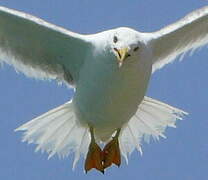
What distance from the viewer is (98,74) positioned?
10.8 meters

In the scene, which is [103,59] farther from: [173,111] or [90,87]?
[173,111]

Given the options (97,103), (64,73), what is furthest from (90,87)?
(64,73)

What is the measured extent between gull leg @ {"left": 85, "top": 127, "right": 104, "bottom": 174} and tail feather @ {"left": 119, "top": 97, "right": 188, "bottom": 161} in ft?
1.17

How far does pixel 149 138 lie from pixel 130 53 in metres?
1.96

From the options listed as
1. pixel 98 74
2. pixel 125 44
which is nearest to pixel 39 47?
pixel 98 74

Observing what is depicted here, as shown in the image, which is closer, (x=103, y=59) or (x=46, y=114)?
(x=103, y=59)

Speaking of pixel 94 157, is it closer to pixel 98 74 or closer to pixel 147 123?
pixel 147 123

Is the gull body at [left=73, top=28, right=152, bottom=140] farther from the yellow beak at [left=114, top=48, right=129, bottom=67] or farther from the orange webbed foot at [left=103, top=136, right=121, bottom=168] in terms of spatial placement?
the orange webbed foot at [left=103, top=136, right=121, bottom=168]

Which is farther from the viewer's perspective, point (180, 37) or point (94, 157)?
point (180, 37)

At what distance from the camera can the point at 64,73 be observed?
38.6 ft

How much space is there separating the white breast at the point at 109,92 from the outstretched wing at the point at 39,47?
265mm

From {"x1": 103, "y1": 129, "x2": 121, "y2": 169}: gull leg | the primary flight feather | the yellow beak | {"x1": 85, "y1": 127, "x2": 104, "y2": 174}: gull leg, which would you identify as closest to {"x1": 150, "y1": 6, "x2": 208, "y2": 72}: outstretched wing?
the primary flight feather

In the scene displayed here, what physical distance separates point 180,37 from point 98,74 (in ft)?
4.71

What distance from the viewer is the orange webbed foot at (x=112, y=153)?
11789mm
